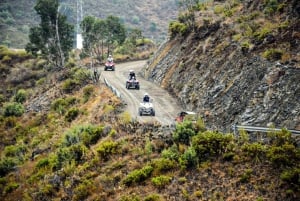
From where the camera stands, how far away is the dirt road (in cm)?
3525

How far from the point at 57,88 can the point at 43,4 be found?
1485 cm

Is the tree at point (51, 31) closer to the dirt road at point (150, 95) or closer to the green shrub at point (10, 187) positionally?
the dirt road at point (150, 95)

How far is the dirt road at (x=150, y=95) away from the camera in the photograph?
35250 mm

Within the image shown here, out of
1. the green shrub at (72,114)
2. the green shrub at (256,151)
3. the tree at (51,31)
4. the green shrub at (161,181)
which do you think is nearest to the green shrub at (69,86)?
the green shrub at (72,114)

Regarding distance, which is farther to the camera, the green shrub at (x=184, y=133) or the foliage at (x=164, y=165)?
the green shrub at (x=184, y=133)

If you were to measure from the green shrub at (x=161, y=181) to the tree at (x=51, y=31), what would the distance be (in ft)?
128

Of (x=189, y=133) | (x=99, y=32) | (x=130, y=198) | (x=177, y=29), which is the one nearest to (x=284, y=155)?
(x=189, y=133)

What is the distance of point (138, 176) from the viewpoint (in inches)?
952

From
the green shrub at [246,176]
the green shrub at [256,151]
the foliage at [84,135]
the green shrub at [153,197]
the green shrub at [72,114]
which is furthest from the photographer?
the green shrub at [72,114]

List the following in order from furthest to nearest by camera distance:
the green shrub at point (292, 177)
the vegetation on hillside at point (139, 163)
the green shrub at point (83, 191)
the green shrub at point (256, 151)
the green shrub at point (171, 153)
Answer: the green shrub at point (83, 191) → the green shrub at point (171, 153) → the green shrub at point (256, 151) → the vegetation on hillside at point (139, 163) → the green shrub at point (292, 177)

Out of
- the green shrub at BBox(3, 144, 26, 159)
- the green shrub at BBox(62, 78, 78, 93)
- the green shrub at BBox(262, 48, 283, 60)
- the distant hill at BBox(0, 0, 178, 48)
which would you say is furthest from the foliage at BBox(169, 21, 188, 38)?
the distant hill at BBox(0, 0, 178, 48)

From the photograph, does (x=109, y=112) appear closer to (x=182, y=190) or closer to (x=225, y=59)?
(x=225, y=59)

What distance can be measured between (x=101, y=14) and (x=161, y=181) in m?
118

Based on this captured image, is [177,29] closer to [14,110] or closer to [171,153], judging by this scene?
[14,110]
